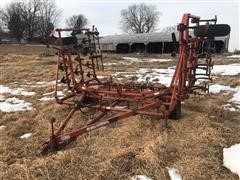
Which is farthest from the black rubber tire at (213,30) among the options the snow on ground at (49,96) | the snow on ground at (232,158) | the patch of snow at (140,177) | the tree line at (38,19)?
the tree line at (38,19)

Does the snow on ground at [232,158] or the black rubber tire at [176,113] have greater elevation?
the black rubber tire at [176,113]

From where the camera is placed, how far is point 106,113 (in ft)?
19.6

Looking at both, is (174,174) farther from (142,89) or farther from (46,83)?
(46,83)

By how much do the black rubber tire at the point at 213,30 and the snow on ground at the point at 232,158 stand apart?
5.68 ft

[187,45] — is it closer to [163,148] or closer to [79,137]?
[163,148]

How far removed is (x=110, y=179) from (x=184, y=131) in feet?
5.43

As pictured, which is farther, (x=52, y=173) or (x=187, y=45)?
(x=187, y=45)

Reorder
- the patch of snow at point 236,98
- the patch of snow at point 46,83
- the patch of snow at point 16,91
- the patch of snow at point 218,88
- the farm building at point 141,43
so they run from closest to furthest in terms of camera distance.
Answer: the patch of snow at point 236,98
the patch of snow at point 218,88
the patch of snow at point 16,91
the patch of snow at point 46,83
the farm building at point 141,43

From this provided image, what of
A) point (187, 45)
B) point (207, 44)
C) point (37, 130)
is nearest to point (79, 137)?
point (37, 130)

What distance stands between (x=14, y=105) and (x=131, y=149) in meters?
4.18

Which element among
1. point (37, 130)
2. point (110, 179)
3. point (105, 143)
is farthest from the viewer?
point (37, 130)

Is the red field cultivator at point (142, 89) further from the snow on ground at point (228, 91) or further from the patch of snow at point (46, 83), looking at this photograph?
the patch of snow at point (46, 83)

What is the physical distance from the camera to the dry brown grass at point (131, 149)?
4.22 meters

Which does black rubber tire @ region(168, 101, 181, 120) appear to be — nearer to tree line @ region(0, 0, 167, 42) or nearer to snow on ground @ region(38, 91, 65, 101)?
snow on ground @ region(38, 91, 65, 101)
